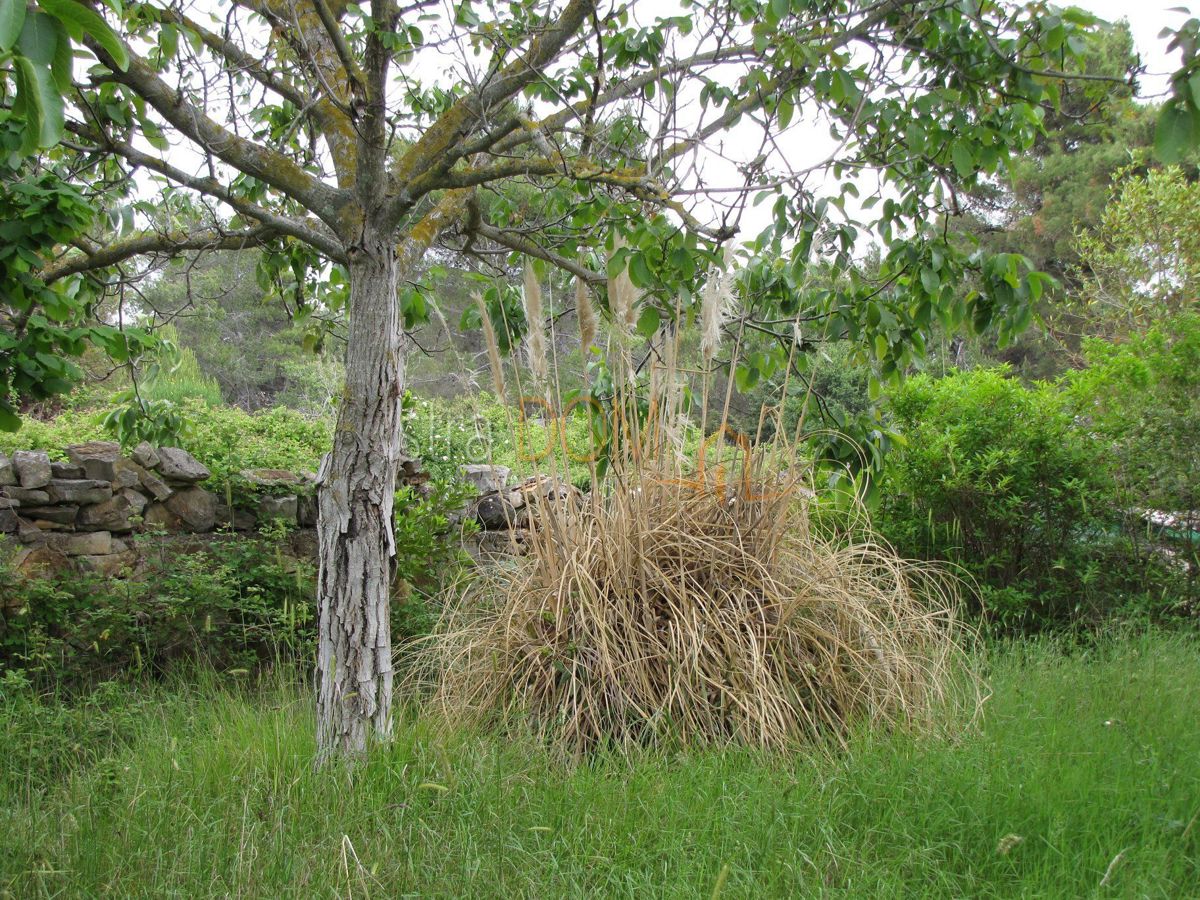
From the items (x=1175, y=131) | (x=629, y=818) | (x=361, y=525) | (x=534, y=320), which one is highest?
(x=1175, y=131)

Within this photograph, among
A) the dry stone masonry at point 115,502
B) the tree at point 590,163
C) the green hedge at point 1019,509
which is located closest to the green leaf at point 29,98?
the tree at point 590,163

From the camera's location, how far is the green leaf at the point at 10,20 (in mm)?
1030

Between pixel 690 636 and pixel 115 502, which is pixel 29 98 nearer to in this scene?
A: pixel 690 636

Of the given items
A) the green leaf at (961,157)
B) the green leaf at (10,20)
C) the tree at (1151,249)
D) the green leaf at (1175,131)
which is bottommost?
the green leaf at (10,20)

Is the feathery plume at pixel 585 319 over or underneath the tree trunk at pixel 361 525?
over

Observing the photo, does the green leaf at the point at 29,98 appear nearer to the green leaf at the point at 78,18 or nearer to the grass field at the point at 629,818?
the green leaf at the point at 78,18

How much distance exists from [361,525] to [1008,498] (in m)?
3.65

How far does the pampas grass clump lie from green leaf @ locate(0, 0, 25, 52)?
2.49 metres

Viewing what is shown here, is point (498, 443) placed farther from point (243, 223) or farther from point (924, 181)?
point (924, 181)

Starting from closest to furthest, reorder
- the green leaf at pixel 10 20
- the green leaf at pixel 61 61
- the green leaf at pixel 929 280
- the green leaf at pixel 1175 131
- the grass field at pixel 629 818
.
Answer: the green leaf at pixel 10 20
the green leaf at pixel 61 61
the green leaf at pixel 1175 131
the grass field at pixel 629 818
the green leaf at pixel 929 280

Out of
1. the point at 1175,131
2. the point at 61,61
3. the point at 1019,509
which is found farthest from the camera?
the point at 1019,509

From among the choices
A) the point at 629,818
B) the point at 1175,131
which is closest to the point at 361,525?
the point at 629,818

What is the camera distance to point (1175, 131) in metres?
1.69

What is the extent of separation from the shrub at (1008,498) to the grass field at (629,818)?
1854 mm
